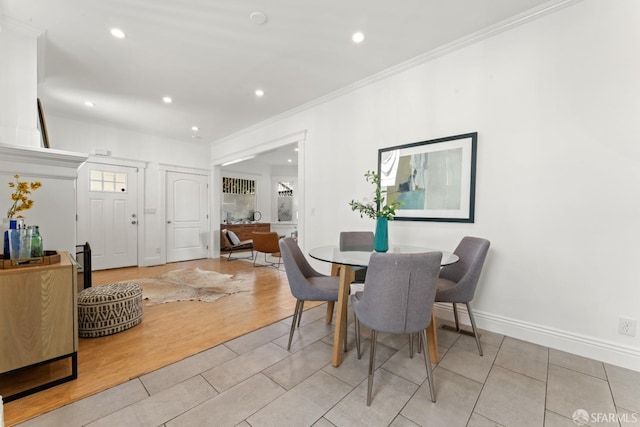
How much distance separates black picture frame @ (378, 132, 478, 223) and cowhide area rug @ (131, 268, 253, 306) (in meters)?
2.43

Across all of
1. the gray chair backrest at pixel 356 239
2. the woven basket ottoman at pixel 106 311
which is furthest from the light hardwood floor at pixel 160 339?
the gray chair backrest at pixel 356 239

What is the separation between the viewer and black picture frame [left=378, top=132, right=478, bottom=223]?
247 centimetres

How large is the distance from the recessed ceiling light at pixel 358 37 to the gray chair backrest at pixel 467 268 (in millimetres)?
2097

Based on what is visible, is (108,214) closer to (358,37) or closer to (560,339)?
(358,37)

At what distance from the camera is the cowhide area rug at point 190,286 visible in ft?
10.8

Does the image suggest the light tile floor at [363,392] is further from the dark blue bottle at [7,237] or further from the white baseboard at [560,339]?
the dark blue bottle at [7,237]

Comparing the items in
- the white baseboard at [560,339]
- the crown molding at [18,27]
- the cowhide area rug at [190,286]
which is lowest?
the cowhide area rug at [190,286]

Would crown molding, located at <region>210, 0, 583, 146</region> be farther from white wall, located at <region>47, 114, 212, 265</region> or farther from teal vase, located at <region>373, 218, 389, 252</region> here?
white wall, located at <region>47, 114, 212, 265</region>

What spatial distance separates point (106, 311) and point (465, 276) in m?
3.02

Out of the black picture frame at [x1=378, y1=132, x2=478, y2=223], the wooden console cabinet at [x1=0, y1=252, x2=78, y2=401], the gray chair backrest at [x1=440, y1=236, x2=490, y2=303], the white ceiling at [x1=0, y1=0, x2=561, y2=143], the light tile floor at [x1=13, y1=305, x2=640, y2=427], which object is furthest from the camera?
the black picture frame at [x1=378, y1=132, x2=478, y2=223]

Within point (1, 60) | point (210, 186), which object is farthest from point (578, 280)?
point (210, 186)

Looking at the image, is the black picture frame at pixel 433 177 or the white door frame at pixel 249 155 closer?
the black picture frame at pixel 433 177

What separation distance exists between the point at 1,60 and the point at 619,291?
Answer: 206 inches

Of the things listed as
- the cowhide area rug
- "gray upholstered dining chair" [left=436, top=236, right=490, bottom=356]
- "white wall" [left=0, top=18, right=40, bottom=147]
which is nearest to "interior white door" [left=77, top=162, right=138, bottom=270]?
the cowhide area rug
